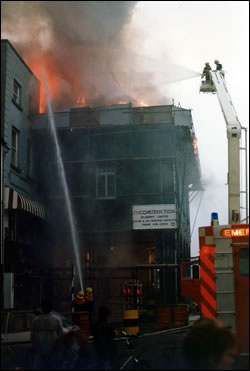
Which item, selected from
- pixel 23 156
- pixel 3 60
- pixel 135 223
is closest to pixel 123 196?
pixel 135 223

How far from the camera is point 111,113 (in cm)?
2486

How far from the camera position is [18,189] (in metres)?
21.7

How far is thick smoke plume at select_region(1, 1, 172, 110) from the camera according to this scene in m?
13.5

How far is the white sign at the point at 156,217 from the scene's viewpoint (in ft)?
74.1

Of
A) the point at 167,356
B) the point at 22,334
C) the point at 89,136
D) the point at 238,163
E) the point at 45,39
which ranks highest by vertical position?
the point at 45,39

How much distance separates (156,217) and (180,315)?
19.3ft

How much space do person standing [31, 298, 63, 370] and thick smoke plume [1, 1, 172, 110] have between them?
636 centimetres

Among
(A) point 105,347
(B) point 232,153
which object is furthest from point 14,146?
(A) point 105,347

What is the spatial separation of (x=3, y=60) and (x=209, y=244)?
1465 cm

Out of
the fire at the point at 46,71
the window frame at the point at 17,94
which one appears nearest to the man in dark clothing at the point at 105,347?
the window frame at the point at 17,94

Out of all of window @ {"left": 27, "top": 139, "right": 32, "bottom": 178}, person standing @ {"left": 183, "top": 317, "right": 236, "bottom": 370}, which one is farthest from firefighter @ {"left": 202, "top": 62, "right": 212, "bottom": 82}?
window @ {"left": 27, "top": 139, "right": 32, "bottom": 178}

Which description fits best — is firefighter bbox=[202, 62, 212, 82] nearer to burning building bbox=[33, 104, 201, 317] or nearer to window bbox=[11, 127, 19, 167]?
burning building bbox=[33, 104, 201, 317]

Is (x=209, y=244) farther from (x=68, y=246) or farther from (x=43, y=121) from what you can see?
(x=43, y=121)

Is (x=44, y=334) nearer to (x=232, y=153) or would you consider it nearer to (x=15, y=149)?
(x=232, y=153)
